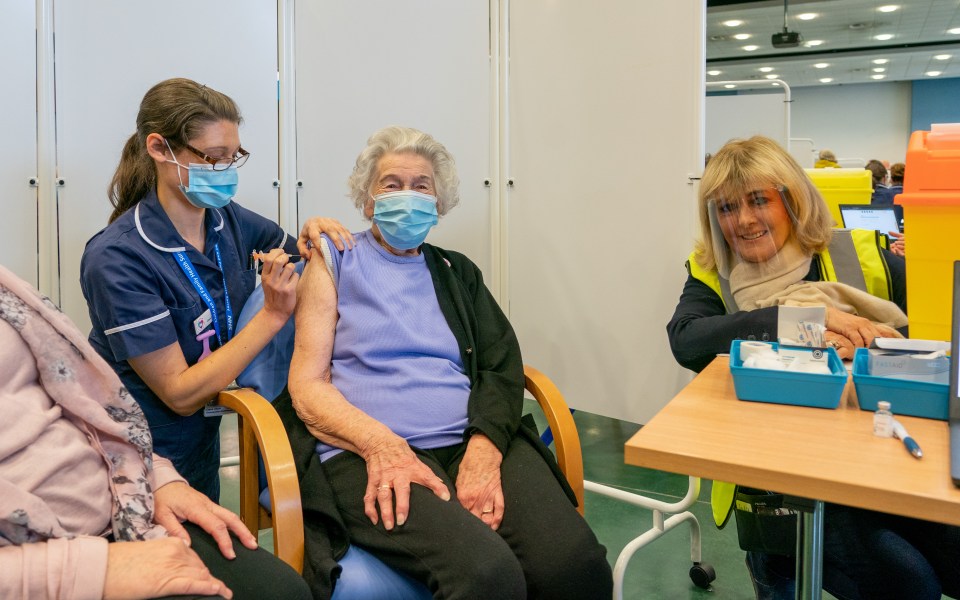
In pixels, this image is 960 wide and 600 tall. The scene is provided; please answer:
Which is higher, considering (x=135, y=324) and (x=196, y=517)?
(x=135, y=324)

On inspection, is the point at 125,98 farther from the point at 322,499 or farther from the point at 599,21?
the point at 322,499

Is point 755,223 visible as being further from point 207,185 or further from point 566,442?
point 207,185

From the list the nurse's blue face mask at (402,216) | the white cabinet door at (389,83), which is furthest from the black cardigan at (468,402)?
the white cabinet door at (389,83)

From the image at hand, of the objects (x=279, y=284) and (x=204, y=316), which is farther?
(x=204, y=316)

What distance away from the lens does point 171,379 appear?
1.69m

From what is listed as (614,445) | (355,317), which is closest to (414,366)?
(355,317)

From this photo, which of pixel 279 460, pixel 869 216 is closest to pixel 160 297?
pixel 279 460

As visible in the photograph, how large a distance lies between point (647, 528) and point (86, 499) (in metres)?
2.03

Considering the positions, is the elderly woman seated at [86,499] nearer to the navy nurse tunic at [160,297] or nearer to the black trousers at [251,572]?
the black trousers at [251,572]

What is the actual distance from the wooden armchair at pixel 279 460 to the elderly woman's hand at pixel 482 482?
17cm

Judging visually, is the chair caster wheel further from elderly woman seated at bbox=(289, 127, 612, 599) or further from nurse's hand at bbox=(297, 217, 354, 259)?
nurse's hand at bbox=(297, 217, 354, 259)

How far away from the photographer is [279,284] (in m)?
1.70

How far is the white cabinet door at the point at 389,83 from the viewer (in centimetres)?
299

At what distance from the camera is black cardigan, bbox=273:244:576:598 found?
4.74ft
